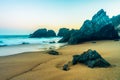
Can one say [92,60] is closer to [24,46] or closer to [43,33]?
[24,46]

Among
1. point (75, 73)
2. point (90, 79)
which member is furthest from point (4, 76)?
point (90, 79)

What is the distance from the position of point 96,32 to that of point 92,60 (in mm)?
27912

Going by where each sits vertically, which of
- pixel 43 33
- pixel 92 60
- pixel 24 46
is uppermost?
pixel 43 33

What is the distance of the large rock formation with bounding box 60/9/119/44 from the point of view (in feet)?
125

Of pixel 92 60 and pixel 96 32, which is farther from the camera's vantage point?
pixel 96 32

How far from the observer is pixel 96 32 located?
4025cm

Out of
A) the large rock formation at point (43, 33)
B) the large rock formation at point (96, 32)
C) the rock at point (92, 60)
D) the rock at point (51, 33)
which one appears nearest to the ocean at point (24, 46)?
the large rock formation at point (96, 32)

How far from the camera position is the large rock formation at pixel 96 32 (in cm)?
3807

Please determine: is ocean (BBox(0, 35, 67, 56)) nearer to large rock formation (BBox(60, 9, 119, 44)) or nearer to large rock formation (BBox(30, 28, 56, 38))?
large rock formation (BBox(60, 9, 119, 44))

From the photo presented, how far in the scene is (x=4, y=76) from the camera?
11.2 m

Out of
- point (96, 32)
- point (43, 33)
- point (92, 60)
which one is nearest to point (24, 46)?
point (96, 32)

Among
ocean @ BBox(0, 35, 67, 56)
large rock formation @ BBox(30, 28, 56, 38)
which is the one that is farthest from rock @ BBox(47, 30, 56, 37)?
ocean @ BBox(0, 35, 67, 56)

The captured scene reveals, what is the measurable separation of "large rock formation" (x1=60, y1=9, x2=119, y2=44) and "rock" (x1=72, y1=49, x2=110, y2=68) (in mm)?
22855

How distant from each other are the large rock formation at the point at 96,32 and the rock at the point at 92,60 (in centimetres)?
2286
